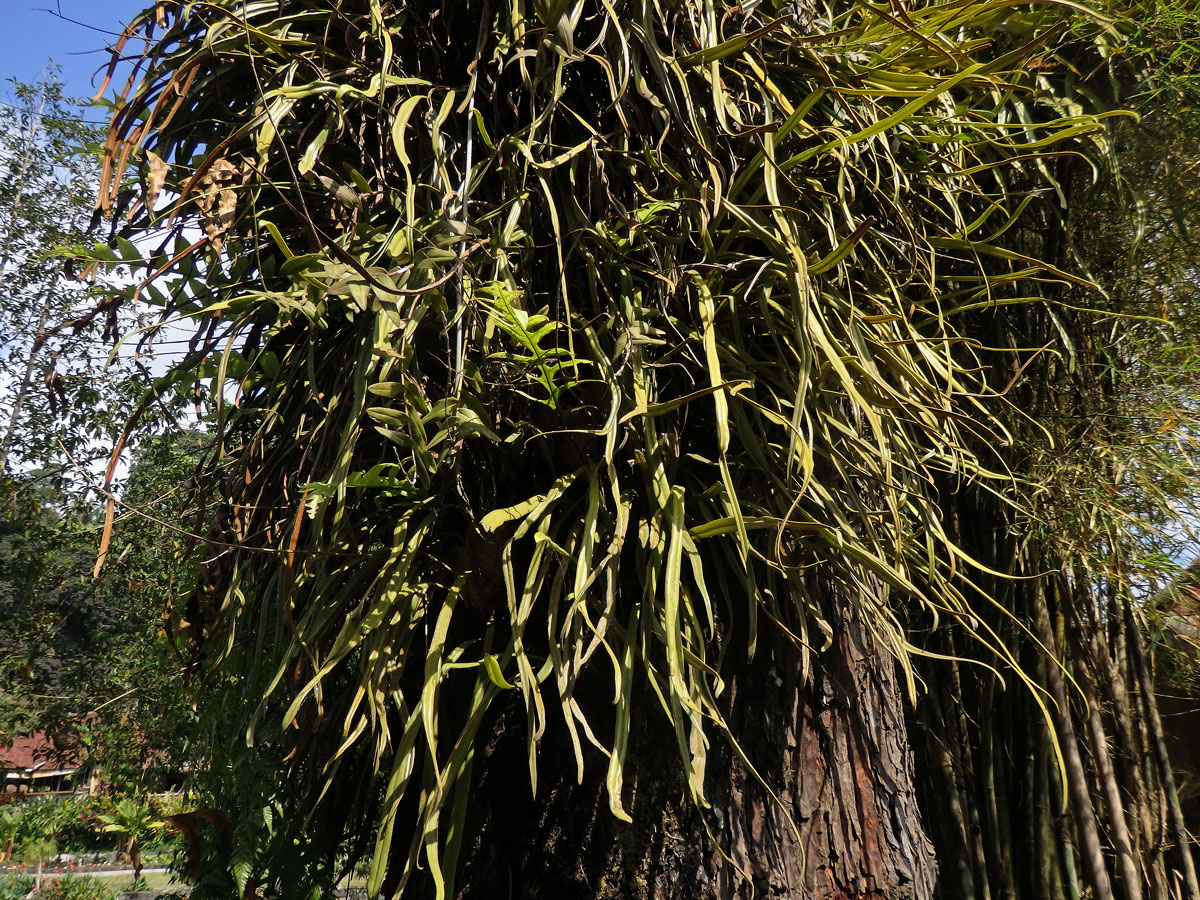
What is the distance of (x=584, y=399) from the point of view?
0.85 metres

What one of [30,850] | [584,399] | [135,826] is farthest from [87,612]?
[30,850]

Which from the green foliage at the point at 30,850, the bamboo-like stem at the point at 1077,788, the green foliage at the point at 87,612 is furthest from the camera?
the green foliage at the point at 30,850

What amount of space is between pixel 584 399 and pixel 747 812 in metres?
0.43

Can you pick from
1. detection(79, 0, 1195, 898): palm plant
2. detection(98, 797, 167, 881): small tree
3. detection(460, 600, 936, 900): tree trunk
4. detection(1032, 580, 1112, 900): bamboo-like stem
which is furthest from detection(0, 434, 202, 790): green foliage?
detection(1032, 580, 1112, 900): bamboo-like stem

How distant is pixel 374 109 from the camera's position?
0.91m

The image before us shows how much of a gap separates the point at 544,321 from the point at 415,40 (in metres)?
0.41

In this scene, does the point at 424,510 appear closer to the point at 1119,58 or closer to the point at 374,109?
the point at 374,109

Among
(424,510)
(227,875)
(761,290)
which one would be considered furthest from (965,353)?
(227,875)

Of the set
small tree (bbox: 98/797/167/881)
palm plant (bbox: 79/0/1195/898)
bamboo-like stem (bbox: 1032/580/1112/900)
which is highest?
palm plant (bbox: 79/0/1195/898)

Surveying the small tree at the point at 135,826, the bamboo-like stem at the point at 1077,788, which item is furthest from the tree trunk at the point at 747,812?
the small tree at the point at 135,826

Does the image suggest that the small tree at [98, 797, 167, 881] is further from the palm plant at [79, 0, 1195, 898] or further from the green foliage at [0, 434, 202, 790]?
the palm plant at [79, 0, 1195, 898]

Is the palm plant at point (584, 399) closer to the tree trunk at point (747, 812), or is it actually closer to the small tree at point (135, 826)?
the tree trunk at point (747, 812)

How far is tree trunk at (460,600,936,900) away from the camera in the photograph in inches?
31.7

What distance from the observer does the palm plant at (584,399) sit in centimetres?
77
